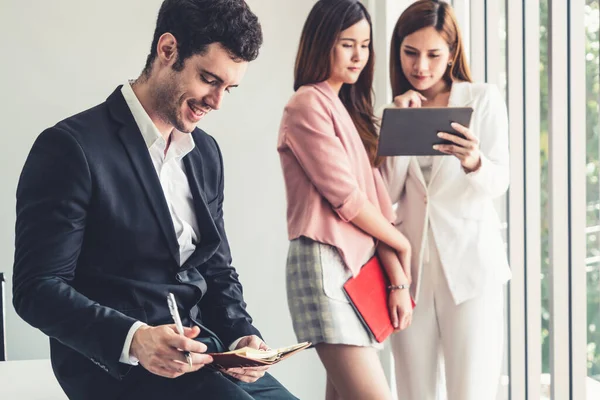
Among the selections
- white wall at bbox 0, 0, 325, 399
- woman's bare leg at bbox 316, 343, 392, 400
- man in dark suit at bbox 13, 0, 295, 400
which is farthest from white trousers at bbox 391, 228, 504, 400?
white wall at bbox 0, 0, 325, 399

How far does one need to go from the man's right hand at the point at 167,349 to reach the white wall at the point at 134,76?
1.96 metres

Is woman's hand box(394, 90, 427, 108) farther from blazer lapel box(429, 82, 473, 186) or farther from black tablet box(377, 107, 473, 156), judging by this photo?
black tablet box(377, 107, 473, 156)

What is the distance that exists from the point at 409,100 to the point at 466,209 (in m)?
0.36

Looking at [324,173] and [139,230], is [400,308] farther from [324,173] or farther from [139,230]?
[139,230]

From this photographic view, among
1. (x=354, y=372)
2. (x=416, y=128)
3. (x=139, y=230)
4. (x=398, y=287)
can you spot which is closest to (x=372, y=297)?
(x=398, y=287)

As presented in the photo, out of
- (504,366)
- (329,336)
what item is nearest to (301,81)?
(329,336)

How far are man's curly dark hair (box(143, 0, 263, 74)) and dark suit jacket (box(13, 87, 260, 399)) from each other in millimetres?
174

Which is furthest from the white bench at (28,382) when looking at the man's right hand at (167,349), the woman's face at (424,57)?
the woman's face at (424,57)

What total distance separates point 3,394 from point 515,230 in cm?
169

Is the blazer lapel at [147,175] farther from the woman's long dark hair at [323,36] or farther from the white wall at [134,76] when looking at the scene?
the white wall at [134,76]

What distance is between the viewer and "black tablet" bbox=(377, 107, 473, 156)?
6.89 feet

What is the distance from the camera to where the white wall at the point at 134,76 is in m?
3.15

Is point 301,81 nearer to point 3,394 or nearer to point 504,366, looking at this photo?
point 3,394

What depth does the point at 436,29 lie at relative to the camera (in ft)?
7.53
